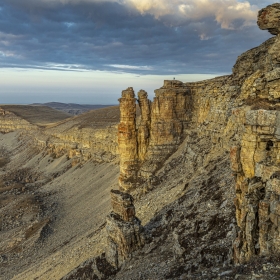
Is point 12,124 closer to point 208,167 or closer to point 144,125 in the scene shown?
point 144,125

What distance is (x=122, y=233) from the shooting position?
84.3ft

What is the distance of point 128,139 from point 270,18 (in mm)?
33547

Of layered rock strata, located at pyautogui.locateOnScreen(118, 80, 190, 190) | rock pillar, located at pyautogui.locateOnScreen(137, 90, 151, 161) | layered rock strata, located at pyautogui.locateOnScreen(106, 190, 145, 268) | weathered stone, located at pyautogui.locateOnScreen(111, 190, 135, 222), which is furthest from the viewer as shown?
rock pillar, located at pyautogui.locateOnScreen(137, 90, 151, 161)

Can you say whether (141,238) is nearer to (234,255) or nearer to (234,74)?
(234,255)

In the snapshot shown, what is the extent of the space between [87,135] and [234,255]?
70282mm

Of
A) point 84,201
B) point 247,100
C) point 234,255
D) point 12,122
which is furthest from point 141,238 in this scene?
point 12,122

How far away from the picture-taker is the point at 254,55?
33.5 m

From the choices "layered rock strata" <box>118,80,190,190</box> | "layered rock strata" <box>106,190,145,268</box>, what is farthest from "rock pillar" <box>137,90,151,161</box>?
"layered rock strata" <box>106,190,145,268</box>

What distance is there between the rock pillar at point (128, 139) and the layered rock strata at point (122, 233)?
20004 millimetres

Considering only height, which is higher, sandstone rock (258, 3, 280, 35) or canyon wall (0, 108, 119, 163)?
sandstone rock (258, 3, 280, 35)

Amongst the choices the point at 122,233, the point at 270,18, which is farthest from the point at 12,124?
the point at 270,18

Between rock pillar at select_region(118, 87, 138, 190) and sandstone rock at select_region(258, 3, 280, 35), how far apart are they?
102 feet

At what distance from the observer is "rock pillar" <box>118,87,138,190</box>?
48188 mm

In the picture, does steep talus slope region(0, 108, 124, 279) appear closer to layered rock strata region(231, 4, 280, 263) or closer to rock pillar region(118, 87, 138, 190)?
rock pillar region(118, 87, 138, 190)
